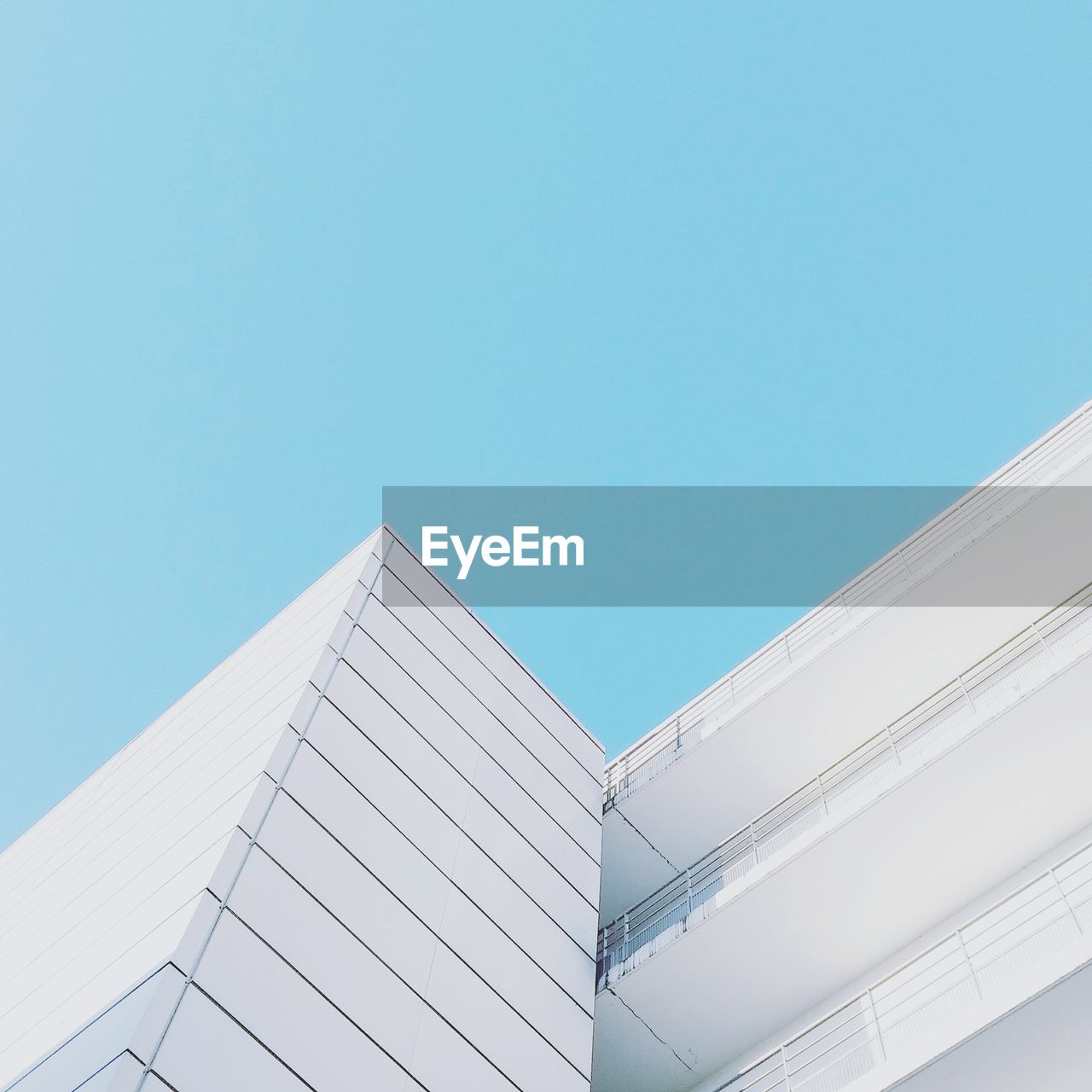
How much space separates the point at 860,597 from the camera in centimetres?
1931

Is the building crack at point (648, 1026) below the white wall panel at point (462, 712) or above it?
below

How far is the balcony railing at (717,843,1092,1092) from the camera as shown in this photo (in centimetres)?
1209

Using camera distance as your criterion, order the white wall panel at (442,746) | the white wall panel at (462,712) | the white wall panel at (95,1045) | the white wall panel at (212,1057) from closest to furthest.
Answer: the white wall panel at (212,1057) → the white wall panel at (95,1045) → the white wall panel at (442,746) → the white wall panel at (462,712)

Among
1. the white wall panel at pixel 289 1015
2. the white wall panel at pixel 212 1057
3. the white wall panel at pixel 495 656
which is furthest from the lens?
the white wall panel at pixel 495 656

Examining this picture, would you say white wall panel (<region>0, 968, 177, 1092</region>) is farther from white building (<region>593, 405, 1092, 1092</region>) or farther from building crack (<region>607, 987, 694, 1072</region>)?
building crack (<region>607, 987, 694, 1072</region>)

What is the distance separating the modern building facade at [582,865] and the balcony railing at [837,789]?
0.08m

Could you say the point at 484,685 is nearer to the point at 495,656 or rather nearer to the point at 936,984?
the point at 495,656

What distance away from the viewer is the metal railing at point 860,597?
57.1 feet

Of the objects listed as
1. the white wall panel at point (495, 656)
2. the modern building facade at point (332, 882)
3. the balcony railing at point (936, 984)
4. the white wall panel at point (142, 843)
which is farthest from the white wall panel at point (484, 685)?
the balcony railing at point (936, 984)

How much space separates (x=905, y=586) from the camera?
56.9ft

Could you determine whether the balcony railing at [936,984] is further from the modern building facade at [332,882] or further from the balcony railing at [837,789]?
the modern building facade at [332,882]

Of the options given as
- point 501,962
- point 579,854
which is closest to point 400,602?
point 579,854

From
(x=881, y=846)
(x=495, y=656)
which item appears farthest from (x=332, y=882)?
(x=495, y=656)

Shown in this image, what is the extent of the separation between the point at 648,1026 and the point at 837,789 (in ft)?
14.9
